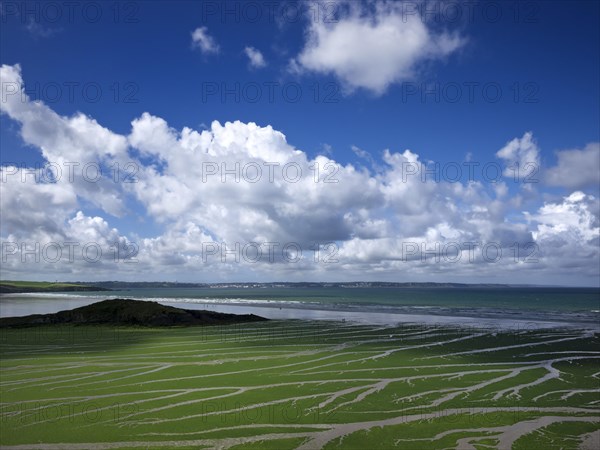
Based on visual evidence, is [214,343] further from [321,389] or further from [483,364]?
[483,364]

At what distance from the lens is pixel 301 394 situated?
2055 centimetres

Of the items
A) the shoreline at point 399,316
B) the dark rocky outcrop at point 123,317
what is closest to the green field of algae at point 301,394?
the dark rocky outcrop at point 123,317

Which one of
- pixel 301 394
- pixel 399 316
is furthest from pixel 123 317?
pixel 301 394

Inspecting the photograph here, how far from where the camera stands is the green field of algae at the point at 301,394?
49.2 feet

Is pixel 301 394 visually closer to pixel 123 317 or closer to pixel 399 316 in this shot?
pixel 123 317

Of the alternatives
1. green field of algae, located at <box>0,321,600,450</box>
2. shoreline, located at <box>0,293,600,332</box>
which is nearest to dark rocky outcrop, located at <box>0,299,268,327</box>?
shoreline, located at <box>0,293,600,332</box>

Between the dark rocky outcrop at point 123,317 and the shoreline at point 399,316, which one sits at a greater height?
the dark rocky outcrop at point 123,317

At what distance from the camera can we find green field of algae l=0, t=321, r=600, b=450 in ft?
49.2

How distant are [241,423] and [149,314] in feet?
140

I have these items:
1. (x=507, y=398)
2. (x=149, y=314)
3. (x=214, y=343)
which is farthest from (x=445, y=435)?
(x=149, y=314)

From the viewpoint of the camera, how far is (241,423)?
16.4 m

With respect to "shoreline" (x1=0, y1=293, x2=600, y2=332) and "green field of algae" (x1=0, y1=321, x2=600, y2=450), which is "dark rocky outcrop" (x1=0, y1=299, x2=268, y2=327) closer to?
"shoreline" (x1=0, y1=293, x2=600, y2=332)

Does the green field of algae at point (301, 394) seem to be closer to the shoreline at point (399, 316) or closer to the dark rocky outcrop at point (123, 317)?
the dark rocky outcrop at point (123, 317)

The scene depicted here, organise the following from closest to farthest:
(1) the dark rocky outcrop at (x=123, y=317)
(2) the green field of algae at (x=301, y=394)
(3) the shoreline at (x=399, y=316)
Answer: (2) the green field of algae at (x=301, y=394), (1) the dark rocky outcrop at (x=123, y=317), (3) the shoreline at (x=399, y=316)
